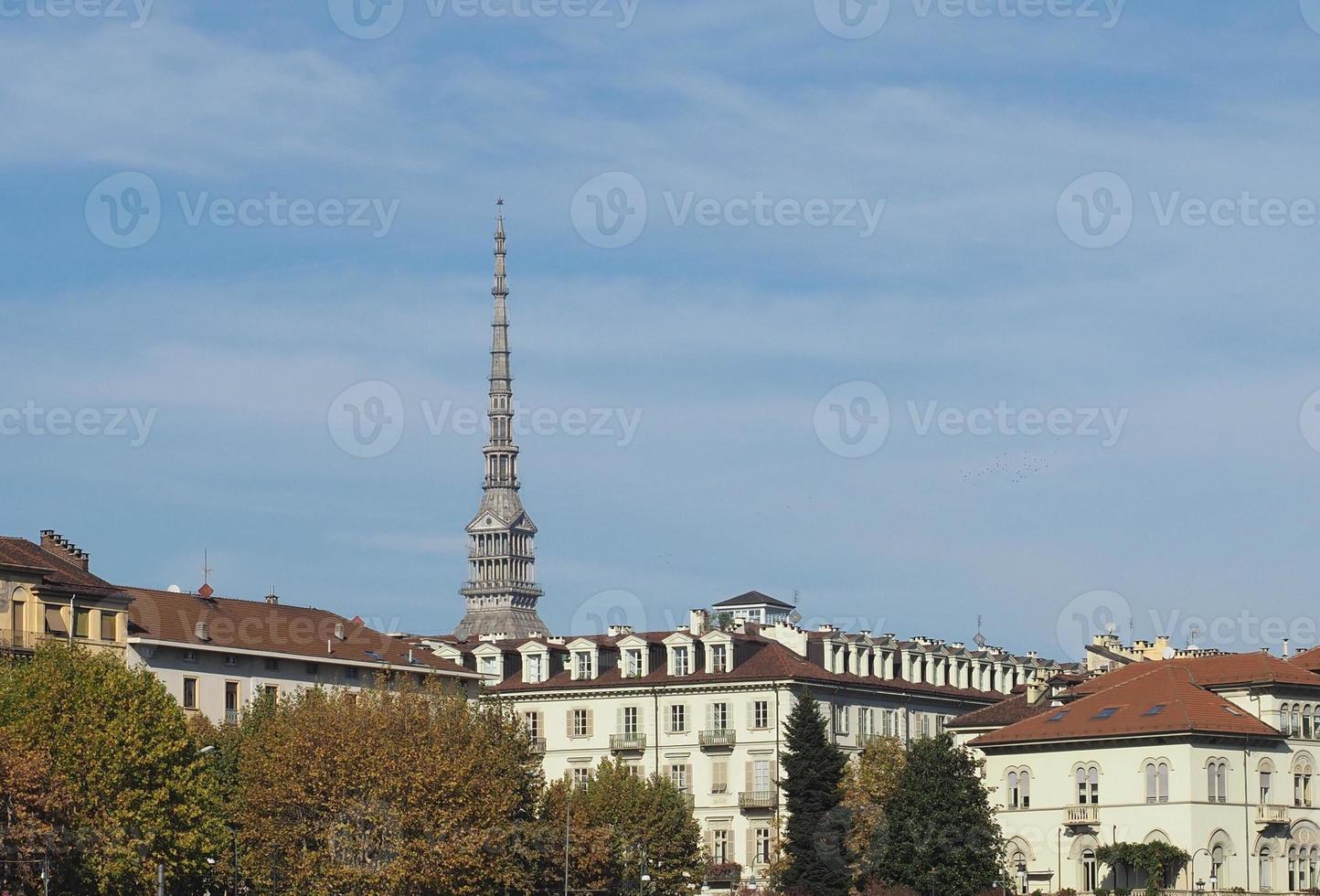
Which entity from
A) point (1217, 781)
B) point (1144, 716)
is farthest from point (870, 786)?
point (1217, 781)

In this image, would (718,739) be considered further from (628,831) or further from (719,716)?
(628,831)

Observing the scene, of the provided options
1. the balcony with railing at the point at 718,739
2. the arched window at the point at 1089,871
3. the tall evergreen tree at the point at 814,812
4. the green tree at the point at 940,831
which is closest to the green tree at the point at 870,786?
the tall evergreen tree at the point at 814,812

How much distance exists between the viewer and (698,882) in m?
117

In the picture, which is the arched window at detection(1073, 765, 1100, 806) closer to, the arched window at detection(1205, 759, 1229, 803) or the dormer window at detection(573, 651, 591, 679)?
the arched window at detection(1205, 759, 1229, 803)

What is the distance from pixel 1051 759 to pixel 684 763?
85.2 ft

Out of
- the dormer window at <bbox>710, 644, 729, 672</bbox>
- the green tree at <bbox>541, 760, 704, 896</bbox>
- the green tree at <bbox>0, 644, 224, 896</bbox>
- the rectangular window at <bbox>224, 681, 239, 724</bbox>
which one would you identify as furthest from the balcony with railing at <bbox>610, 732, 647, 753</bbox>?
the green tree at <bbox>0, 644, 224, 896</bbox>

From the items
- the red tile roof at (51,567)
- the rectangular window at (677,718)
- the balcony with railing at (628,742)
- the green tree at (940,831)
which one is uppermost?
the red tile roof at (51,567)

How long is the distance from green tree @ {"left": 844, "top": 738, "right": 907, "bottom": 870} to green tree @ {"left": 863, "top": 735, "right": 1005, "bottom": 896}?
411 cm

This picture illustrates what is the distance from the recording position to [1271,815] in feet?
375

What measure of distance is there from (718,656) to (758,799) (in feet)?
29.8

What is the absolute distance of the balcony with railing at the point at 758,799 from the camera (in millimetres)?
132000

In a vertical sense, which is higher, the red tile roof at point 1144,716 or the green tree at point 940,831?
the red tile roof at point 1144,716

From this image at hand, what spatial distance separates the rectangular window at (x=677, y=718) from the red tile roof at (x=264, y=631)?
461 inches

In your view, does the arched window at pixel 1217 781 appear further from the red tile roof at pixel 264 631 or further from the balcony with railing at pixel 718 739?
the red tile roof at pixel 264 631
